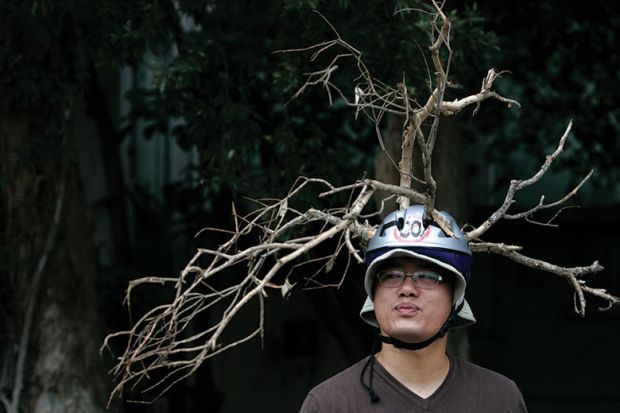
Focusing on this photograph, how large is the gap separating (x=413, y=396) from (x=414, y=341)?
152mm

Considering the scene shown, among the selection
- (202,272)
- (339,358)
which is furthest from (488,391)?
(339,358)

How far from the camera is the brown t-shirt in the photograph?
12.0 ft

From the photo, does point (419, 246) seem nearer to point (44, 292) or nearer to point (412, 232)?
point (412, 232)

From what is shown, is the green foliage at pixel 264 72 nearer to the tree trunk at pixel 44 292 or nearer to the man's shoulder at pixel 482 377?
the tree trunk at pixel 44 292

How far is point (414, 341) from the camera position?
3.70m

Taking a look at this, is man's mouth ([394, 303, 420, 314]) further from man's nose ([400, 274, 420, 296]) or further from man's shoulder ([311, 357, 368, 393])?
man's shoulder ([311, 357, 368, 393])

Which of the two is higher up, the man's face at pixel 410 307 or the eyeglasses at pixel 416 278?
the eyeglasses at pixel 416 278

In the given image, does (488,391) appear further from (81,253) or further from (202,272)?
(81,253)

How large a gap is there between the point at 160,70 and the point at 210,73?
0.45 meters

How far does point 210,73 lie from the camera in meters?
7.02

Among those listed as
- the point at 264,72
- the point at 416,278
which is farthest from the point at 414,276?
the point at 264,72

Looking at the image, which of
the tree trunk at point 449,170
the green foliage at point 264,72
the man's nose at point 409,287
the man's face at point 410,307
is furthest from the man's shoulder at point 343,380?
the tree trunk at point 449,170

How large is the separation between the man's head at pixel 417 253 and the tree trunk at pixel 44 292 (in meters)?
3.77

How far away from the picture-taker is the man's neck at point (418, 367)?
3.73 metres
